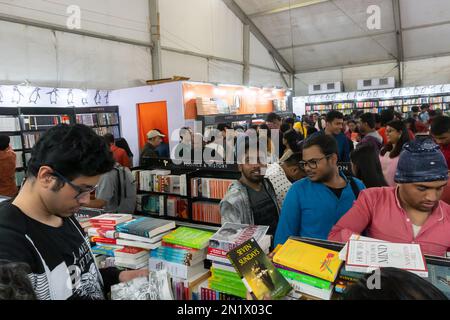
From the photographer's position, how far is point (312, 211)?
199 centimetres

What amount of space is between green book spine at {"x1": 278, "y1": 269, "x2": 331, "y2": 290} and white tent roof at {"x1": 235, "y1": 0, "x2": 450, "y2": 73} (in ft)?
45.0

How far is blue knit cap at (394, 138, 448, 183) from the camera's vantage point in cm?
150

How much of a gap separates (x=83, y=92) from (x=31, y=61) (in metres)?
1.36

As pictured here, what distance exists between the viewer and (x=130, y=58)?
10.2 metres

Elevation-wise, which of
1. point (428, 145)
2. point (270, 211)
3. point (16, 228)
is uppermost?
point (428, 145)

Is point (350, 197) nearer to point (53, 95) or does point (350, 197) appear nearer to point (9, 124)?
point (9, 124)

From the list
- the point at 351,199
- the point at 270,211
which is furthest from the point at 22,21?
the point at 351,199

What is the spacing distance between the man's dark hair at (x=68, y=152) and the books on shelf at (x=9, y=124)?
651cm

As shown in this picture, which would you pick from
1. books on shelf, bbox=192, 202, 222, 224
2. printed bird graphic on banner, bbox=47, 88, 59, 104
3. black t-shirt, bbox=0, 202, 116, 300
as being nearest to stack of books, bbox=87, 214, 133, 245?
black t-shirt, bbox=0, 202, 116, 300

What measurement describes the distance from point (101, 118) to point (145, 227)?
7966 millimetres

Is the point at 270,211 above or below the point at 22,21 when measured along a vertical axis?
below
